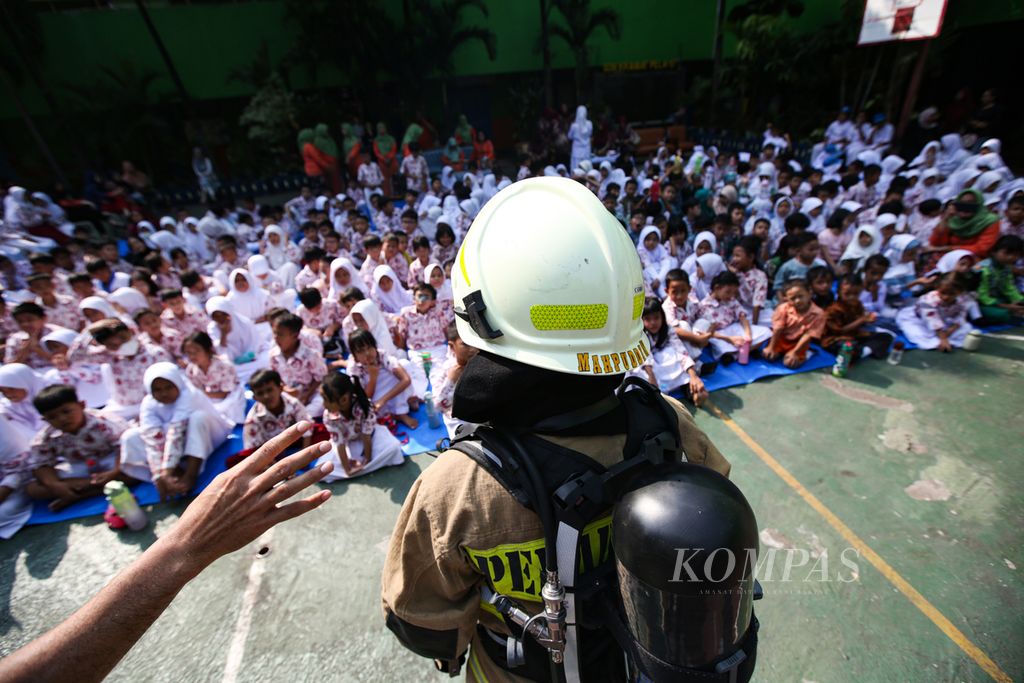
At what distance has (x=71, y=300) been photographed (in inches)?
238

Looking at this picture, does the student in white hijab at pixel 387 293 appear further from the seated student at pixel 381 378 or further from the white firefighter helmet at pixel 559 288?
the white firefighter helmet at pixel 559 288

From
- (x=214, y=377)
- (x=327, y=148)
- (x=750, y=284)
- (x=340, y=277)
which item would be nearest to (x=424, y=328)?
(x=340, y=277)

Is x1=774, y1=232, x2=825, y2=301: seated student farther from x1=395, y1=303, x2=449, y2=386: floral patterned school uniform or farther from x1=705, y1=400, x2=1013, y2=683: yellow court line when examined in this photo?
x1=395, y1=303, x2=449, y2=386: floral patterned school uniform

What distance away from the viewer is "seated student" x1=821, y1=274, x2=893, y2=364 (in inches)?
197

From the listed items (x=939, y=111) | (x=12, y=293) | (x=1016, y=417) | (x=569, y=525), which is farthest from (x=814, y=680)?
(x=939, y=111)

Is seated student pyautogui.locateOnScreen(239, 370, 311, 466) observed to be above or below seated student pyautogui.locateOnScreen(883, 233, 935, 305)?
above

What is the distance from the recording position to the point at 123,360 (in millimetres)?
4469

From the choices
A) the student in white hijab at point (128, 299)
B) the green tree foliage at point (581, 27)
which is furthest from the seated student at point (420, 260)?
the green tree foliage at point (581, 27)

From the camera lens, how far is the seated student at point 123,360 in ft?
14.2

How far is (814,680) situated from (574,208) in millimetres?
2783

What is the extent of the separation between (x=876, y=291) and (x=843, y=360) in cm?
179

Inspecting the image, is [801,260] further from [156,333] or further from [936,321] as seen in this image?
[156,333]

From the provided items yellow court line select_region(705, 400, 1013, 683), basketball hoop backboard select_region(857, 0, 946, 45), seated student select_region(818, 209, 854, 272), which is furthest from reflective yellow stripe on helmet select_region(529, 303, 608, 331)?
basketball hoop backboard select_region(857, 0, 946, 45)

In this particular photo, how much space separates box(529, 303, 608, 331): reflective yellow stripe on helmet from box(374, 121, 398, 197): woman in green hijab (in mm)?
13216
